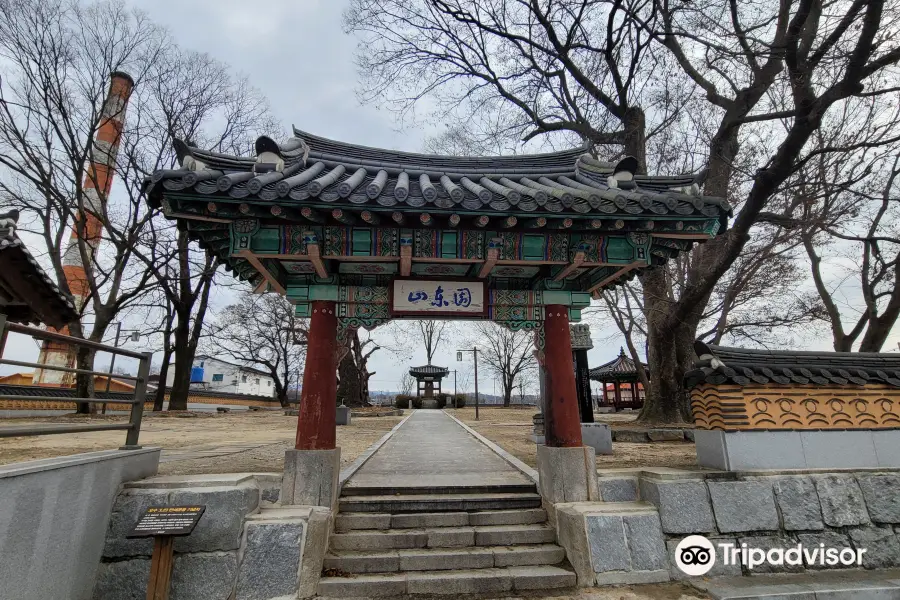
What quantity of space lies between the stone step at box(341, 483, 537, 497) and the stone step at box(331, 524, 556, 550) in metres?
0.64

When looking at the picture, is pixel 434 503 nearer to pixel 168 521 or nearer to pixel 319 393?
pixel 319 393

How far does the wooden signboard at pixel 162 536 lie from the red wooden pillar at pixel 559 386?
12.7 ft

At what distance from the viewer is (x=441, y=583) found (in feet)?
14.4

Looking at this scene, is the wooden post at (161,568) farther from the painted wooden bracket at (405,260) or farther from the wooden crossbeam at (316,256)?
the painted wooden bracket at (405,260)

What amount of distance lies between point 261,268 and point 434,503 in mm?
3519

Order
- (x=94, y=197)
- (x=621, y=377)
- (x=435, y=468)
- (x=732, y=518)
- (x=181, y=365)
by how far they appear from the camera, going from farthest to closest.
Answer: (x=621, y=377) → (x=181, y=365) → (x=94, y=197) → (x=435, y=468) → (x=732, y=518)

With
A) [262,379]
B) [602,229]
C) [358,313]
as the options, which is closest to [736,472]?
[602,229]

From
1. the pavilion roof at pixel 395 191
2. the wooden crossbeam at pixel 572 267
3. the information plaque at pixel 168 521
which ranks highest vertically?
the pavilion roof at pixel 395 191

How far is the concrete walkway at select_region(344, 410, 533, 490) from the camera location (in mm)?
6152

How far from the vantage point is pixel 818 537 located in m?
4.92

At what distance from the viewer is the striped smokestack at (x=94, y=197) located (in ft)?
58.6

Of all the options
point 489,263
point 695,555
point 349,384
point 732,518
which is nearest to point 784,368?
point 732,518

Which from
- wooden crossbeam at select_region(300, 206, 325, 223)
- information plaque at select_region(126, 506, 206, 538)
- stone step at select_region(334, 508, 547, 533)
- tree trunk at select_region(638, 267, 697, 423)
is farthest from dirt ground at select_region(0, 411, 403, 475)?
tree trunk at select_region(638, 267, 697, 423)

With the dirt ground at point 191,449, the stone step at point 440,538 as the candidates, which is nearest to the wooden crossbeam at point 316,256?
the stone step at point 440,538
